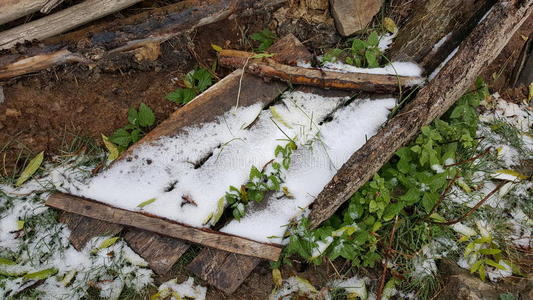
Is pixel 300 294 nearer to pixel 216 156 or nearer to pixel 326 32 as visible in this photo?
pixel 216 156

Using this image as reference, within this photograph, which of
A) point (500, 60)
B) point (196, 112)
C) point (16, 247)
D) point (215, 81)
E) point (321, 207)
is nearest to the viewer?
point (321, 207)

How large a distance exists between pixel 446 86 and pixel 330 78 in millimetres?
732

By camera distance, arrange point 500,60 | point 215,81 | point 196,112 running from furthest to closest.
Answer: point 500,60, point 215,81, point 196,112

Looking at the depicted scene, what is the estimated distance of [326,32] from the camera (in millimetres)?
3006

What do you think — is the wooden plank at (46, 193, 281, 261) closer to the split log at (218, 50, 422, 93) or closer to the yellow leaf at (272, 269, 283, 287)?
the yellow leaf at (272, 269, 283, 287)

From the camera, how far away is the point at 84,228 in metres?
2.46

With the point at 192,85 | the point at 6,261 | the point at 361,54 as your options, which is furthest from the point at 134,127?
the point at 361,54

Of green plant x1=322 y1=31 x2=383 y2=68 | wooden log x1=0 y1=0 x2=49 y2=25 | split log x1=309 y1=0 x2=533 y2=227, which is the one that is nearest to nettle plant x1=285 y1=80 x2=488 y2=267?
split log x1=309 y1=0 x2=533 y2=227

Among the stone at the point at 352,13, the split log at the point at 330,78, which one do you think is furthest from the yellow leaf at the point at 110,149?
the stone at the point at 352,13

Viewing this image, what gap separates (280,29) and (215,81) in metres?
0.65

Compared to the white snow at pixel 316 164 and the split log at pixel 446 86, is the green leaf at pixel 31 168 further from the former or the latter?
the split log at pixel 446 86

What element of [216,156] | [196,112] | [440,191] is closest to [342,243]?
[440,191]

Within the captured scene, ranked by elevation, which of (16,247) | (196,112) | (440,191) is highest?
(196,112)

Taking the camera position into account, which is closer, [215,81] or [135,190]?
[135,190]
